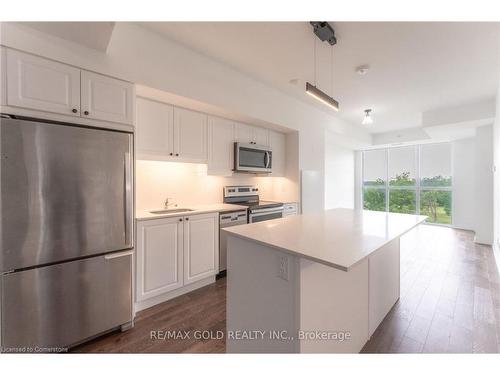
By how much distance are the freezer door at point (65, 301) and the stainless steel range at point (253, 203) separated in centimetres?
172

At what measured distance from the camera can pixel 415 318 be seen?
79.1 inches

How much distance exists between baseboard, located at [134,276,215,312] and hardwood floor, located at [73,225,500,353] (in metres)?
0.06

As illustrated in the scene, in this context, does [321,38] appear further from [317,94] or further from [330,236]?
[330,236]

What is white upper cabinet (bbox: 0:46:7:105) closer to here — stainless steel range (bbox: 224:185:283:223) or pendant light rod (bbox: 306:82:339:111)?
pendant light rod (bbox: 306:82:339:111)

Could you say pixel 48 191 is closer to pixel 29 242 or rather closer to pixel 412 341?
pixel 29 242

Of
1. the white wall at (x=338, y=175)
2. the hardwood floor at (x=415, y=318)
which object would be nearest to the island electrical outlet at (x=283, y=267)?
the hardwood floor at (x=415, y=318)

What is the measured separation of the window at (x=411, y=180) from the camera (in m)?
5.95

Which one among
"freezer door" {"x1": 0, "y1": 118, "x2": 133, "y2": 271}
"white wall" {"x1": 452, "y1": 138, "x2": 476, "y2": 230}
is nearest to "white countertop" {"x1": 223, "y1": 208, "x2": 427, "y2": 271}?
"freezer door" {"x1": 0, "y1": 118, "x2": 133, "y2": 271}

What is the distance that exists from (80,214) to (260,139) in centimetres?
258

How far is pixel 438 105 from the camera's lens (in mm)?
3920

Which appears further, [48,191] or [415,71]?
[415,71]

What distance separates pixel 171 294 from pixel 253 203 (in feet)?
5.77

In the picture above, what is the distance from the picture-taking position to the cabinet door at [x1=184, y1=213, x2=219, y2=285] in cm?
246
